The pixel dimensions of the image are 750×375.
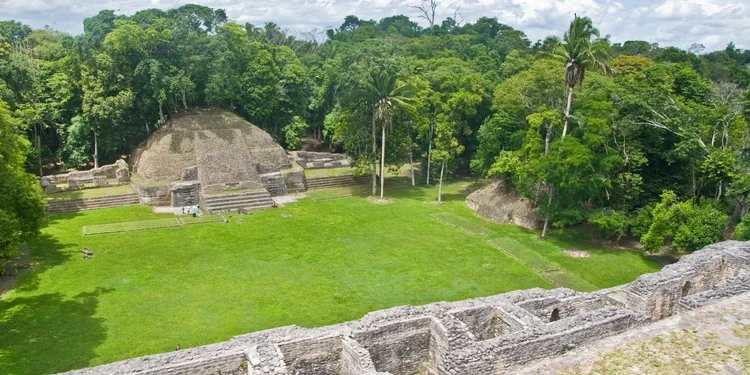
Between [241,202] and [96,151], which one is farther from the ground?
[96,151]

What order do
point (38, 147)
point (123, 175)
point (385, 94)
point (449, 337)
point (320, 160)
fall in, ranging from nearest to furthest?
point (449, 337), point (385, 94), point (123, 175), point (38, 147), point (320, 160)

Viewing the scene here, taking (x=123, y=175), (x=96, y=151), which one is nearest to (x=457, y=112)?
(x=123, y=175)

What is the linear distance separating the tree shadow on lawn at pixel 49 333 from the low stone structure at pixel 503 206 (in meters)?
19.1

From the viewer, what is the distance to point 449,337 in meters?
13.0

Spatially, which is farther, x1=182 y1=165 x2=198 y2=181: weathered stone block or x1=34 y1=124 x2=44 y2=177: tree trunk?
x1=34 y1=124 x2=44 y2=177: tree trunk

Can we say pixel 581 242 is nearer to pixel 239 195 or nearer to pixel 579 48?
pixel 579 48

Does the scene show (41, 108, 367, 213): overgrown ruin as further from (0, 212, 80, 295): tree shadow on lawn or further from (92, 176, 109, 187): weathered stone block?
(0, 212, 80, 295): tree shadow on lawn

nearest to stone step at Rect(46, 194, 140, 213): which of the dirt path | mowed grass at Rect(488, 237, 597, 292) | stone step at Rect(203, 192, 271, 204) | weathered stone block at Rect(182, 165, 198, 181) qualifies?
weathered stone block at Rect(182, 165, 198, 181)

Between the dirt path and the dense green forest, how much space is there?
9019 millimetres

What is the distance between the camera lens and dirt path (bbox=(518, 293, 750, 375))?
447 inches

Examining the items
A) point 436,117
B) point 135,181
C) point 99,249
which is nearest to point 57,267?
point 99,249

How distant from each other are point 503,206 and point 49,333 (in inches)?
844

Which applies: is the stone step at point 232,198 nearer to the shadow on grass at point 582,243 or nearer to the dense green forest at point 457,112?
the dense green forest at point 457,112

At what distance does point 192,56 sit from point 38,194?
54.2 ft
